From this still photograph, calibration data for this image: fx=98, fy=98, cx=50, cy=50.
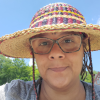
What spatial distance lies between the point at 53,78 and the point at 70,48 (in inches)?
14.0

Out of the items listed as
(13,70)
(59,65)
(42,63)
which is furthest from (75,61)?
(13,70)

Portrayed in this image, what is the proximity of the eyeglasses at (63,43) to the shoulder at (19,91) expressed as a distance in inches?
21.6

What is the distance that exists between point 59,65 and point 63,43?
0.77ft

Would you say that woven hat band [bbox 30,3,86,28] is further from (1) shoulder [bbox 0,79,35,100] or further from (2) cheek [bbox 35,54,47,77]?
(1) shoulder [bbox 0,79,35,100]

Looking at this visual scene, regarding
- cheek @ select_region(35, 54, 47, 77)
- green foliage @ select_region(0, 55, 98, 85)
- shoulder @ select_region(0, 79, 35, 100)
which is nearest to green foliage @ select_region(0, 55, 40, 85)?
green foliage @ select_region(0, 55, 98, 85)

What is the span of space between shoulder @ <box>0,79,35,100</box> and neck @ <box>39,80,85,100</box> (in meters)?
0.16

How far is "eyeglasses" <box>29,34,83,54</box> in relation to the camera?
3.34 ft

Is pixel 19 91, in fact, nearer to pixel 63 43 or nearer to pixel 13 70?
pixel 63 43

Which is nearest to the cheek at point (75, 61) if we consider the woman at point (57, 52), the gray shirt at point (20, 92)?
the woman at point (57, 52)

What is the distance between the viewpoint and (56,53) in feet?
3.16

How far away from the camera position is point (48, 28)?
83 centimetres

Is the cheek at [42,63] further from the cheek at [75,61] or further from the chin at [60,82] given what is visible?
the cheek at [75,61]

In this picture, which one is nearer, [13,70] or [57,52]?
[57,52]

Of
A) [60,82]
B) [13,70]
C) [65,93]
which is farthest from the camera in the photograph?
[13,70]
